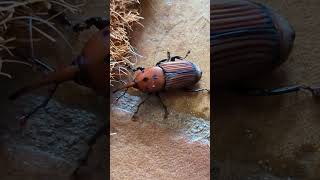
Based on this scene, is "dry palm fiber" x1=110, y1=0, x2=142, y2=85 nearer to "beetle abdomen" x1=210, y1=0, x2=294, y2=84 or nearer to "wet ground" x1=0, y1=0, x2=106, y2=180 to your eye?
"wet ground" x1=0, y1=0, x2=106, y2=180

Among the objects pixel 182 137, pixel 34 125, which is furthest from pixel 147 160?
pixel 34 125

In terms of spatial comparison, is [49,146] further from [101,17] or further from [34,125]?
[101,17]

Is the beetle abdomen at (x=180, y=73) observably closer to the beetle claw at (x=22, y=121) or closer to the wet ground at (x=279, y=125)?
the wet ground at (x=279, y=125)

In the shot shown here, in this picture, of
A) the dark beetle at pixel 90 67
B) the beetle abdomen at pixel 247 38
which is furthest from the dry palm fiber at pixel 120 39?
the beetle abdomen at pixel 247 38

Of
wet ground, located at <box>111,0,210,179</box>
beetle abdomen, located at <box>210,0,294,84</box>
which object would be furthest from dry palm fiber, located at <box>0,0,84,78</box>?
beetle abdomen, located at <box>210,0,294,84</box>

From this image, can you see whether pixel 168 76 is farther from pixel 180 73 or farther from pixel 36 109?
pixel 36 109

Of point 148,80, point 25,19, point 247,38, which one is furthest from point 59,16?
point 247,38
